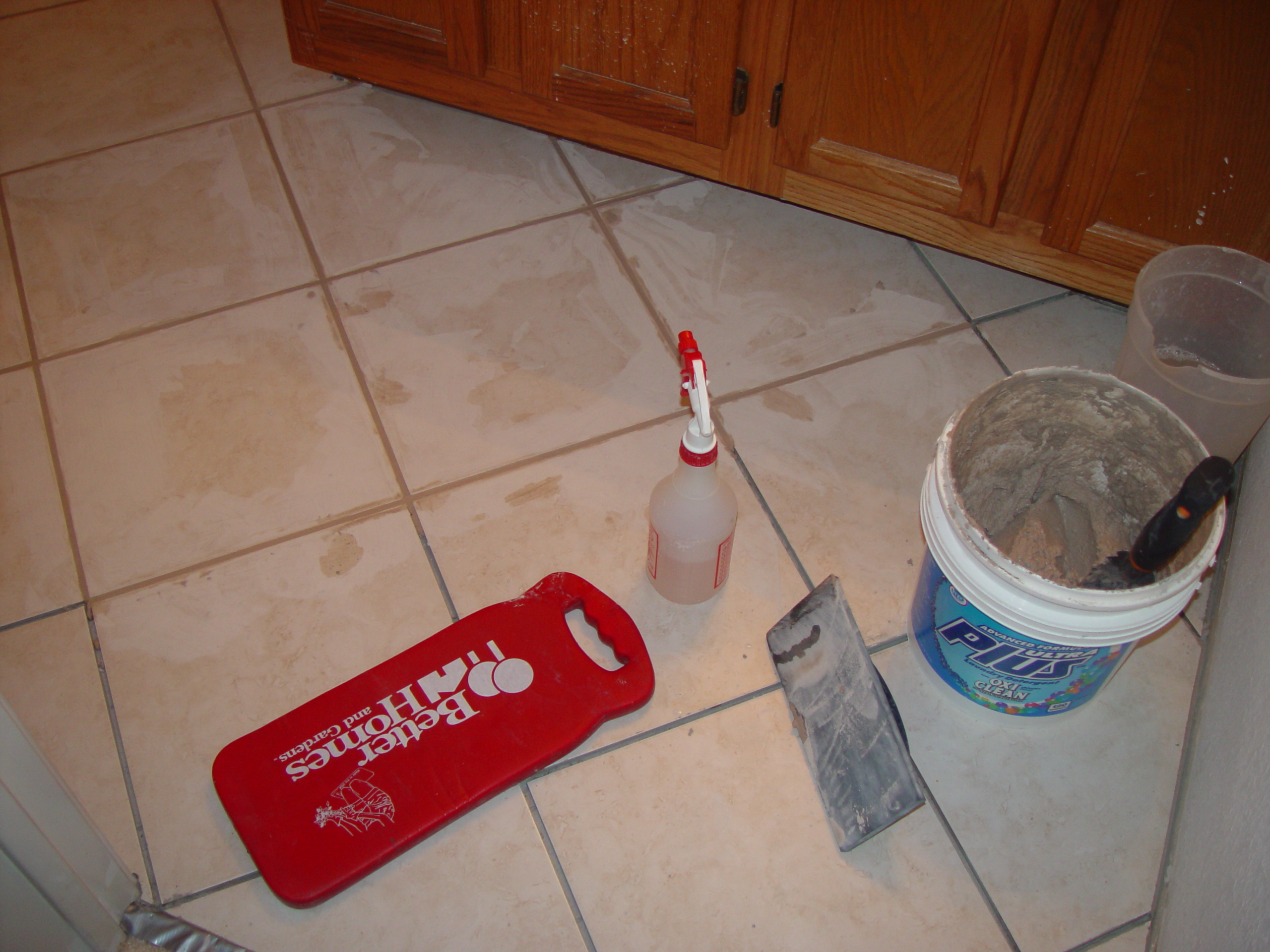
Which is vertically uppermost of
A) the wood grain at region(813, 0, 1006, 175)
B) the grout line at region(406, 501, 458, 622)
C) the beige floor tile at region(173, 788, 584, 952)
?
the wood grain at region(813, 0, 1006, 175)

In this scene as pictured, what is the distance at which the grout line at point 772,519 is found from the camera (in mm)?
1115

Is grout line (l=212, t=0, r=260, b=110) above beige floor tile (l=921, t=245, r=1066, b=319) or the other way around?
above

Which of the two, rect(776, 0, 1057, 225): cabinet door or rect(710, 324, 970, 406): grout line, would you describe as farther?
rect(710, 324, 970, 406): grout line

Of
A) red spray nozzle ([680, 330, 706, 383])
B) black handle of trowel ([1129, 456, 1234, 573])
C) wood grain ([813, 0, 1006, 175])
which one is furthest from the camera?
wood grain ([813, 0, 1006, 175])

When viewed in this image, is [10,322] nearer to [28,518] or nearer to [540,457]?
[28,518]

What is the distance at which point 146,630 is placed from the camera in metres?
1.09

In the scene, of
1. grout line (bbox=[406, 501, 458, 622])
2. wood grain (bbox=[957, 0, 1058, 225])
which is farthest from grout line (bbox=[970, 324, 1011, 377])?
grout line (bbox=[406, 501, 458, 622])

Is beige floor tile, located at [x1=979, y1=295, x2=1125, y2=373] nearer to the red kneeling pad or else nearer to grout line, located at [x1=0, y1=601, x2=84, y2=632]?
the red kneeling pad

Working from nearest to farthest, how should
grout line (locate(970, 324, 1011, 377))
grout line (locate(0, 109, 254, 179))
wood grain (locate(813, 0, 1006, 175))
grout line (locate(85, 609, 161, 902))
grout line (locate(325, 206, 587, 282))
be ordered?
1. grout line (locate(85, 609, 161, 902))
2. wood grain (locate(813, 0, 1006, 175))
3. grout line (locate(970, 324, 1011, 377))
4. grout line (locate(325, 206, 587, 282))
5. grout line (locate(0, 109, 254, 179))

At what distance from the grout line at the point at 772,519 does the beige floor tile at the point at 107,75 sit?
1002 mm

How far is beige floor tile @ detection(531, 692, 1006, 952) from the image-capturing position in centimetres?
91

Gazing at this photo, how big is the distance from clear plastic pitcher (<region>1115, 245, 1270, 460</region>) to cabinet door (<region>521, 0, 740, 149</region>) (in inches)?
21.6

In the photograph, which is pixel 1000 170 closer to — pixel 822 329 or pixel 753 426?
pixel 822 329

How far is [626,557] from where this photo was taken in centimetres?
113
